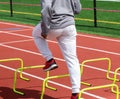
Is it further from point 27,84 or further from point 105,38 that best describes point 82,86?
A: point 105,38

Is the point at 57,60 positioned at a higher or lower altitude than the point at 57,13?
lower

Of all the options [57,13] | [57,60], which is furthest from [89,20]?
[57,13]

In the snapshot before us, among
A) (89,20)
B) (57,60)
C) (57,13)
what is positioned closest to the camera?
(57,13)

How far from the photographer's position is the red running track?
7.16 meters

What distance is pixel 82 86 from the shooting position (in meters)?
7.57

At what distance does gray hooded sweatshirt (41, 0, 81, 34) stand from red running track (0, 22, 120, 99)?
5.47 ft

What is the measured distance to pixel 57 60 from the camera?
10.0 metres

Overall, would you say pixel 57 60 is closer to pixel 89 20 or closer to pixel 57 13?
pixel 57 13

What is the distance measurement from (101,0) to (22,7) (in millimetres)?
6810

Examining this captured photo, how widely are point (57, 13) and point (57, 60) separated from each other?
14.3 ft

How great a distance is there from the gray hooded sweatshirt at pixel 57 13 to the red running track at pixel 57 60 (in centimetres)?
167

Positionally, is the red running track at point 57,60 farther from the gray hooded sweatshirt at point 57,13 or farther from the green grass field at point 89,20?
the gray hooded sweatshirt at point 57,13

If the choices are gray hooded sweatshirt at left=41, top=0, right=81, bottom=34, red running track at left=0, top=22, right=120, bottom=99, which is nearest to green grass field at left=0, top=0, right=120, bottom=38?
red running track at left=0, top=22, right=120, bottom=99

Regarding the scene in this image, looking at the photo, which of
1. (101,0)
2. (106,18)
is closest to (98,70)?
(106,18)
